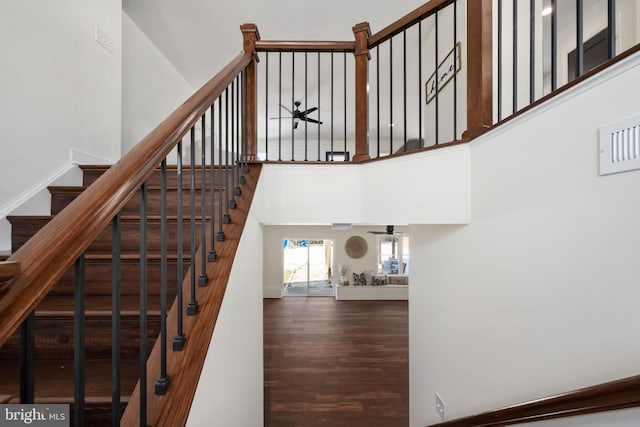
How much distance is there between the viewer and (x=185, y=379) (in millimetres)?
979

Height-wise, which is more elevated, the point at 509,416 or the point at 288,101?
the point at 288,101

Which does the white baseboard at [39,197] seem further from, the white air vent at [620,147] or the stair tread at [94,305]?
the white air vent at [620,147]

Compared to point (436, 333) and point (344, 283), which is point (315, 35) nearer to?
point (436, 333)

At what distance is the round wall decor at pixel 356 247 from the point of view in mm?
9922

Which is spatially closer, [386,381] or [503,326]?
[503,326]

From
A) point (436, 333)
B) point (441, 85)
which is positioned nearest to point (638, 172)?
point (436, 333)

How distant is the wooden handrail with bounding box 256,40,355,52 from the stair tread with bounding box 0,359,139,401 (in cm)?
201

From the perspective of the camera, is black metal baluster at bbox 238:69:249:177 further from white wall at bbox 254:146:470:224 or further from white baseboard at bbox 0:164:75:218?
white baseboard at bbox 0:164:75:218

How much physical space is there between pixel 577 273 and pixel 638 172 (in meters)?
0.36

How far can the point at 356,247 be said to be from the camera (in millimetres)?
9945

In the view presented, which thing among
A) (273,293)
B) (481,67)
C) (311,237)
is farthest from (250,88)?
(273,293)

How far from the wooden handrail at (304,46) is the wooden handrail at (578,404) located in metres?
2.18

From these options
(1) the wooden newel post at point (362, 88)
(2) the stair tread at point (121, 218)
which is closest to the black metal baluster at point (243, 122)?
(2) the stair tread at point (121, 218)

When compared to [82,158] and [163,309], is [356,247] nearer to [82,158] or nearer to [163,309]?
[82,158]
